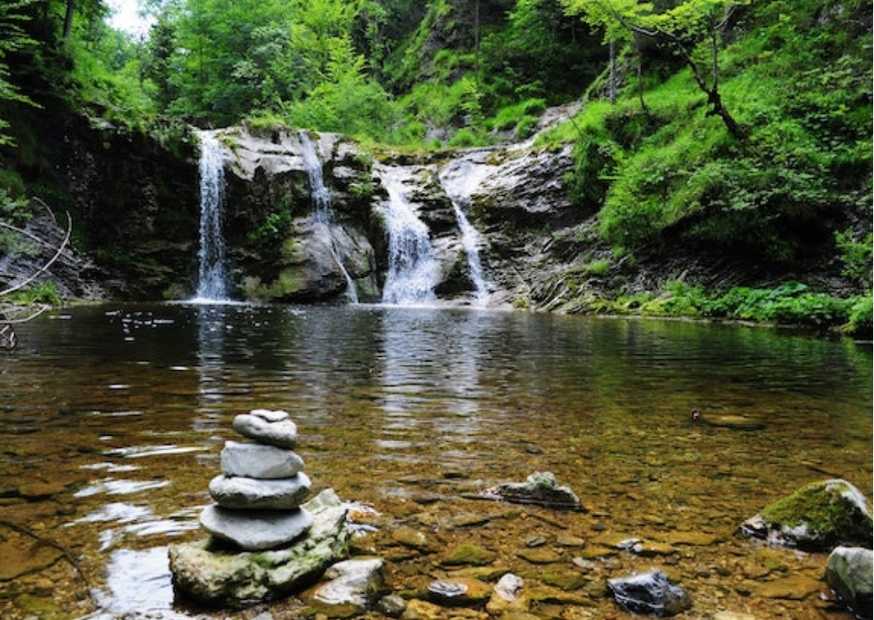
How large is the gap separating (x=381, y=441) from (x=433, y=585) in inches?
93.8

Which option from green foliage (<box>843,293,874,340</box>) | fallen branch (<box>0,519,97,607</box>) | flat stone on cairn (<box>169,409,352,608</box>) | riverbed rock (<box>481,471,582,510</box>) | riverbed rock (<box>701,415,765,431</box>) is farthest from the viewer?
green foliage (<box>843,293,874,340</box>)

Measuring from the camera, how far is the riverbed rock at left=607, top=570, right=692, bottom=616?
255 cm

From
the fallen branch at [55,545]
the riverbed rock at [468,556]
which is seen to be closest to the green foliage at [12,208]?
the fallen branch at [55,545]

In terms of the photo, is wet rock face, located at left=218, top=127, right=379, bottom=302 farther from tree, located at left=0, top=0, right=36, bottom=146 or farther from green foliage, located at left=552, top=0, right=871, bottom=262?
green foliage, located at left=552, top=0, right=871, bottom=262

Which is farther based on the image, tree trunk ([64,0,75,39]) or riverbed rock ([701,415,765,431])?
tree trunk ([64,0,75,39])

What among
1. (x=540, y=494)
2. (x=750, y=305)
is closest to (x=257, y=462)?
(x=540, y=494)

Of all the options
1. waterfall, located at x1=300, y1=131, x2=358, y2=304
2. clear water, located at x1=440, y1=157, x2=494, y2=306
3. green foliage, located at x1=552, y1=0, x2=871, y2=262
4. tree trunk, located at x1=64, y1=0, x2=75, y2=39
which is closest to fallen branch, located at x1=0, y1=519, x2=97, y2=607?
green foliage, located at x1=552, y1=0, x2=871, y2=262

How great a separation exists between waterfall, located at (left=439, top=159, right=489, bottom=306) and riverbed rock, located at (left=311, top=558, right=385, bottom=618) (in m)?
23.2

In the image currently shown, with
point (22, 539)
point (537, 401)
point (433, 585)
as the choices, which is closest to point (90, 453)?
point (22, 539)

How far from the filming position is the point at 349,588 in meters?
2.67

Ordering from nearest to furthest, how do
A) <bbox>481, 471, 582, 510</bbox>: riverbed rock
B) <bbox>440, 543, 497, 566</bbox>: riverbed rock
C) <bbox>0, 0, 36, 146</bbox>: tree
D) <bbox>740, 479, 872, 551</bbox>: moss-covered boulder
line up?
<bbox>440, 543, 497, 566</bbox>: riverbed rock < <bbox>740, 479, 872, 551</bbox>: moss-covered boulder < <bbox>481, 471, 582, 510</bbox>: riverbed rock < <bbox>0, 0, 36, 146</bbox>: tree

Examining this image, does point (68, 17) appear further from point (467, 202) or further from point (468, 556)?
point (468, 556)

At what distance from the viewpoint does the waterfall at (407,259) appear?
26.7m

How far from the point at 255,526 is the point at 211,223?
24.7 m
